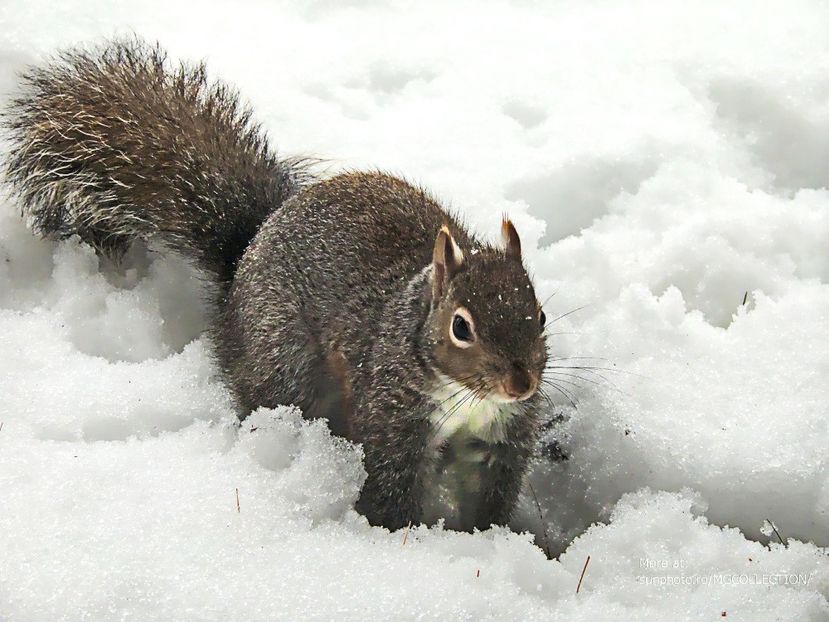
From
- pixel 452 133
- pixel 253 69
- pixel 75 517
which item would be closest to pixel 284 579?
pixel 75 517

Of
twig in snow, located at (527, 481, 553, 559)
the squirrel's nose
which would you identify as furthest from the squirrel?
twig in snow, located at (527, 481, 553, 559)

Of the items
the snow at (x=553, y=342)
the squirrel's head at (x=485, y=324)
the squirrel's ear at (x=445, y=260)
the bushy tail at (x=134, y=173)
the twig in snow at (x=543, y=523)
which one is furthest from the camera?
the bushy tail at (x=134, y=173)

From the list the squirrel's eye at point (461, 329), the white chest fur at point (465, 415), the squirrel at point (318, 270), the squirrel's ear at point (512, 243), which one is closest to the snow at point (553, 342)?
the squirrel at point (318, 270)

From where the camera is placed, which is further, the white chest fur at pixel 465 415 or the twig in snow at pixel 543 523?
the twig in snow at pixel 543 523

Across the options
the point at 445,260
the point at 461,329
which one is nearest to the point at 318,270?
the point at 445,260

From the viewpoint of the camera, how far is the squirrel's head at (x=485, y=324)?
7.57 feet

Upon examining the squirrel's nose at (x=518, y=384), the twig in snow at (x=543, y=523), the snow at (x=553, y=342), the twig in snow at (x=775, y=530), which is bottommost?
the twig in snow at (x=543, y=523)

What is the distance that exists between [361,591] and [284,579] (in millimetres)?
184

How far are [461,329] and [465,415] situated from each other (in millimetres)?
320

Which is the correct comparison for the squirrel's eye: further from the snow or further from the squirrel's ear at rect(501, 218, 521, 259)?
the snow

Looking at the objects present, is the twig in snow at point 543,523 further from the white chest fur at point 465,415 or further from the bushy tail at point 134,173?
the bushy tail at point 134,173

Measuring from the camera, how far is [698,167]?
3939mm

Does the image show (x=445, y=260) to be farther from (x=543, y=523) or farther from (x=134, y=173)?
(x=134, y=173)

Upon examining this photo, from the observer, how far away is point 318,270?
287 centimetres
